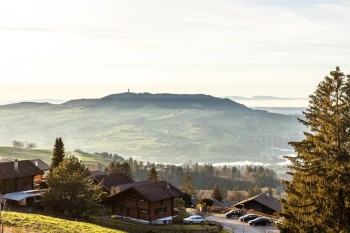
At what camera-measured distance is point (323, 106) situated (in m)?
35.8

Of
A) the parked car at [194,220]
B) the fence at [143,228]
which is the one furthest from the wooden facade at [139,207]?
the fence at [143,228]

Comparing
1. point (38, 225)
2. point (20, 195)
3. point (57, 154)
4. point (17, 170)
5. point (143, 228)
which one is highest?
point (57, 154)

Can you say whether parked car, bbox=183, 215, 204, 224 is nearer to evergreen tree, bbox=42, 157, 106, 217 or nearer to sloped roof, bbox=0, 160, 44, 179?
evergreen tree, bbox=42, 157, 106, 217

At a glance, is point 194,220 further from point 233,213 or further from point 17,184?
point 17,184

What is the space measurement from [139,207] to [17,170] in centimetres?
2516

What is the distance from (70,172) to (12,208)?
10.6 metres

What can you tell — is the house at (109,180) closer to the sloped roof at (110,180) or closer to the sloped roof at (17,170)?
the sloped roof at (110,180)

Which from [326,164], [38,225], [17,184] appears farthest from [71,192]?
[326,164]

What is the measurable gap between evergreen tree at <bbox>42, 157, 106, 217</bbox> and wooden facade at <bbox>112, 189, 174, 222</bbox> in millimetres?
7810

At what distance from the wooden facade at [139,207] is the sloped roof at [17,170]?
1857cm

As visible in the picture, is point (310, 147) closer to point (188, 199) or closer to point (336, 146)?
point (336, 146)

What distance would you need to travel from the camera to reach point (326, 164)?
3453 cm

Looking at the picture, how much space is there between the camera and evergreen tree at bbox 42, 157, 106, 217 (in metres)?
62.4

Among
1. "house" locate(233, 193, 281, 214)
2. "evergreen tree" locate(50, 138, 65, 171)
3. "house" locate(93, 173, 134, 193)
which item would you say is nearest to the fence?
"house" locate(93, 173, 134, 193)
